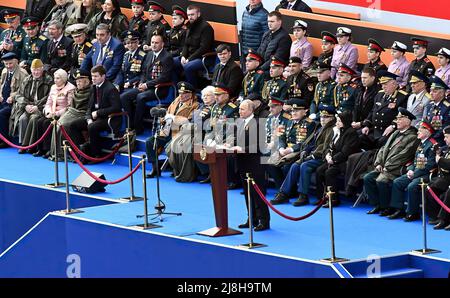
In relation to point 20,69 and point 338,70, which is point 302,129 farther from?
point 20,69

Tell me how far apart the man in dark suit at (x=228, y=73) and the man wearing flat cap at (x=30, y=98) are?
3025 millimetres

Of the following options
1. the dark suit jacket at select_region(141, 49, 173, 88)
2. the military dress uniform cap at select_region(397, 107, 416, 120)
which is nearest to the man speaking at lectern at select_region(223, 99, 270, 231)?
the military dress uniform cap at select_region(397, 107, 416, 120)

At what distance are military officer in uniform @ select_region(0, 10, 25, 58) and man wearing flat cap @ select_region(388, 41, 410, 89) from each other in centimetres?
719

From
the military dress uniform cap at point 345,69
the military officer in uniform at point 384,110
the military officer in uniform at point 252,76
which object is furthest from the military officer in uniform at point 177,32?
the military officer in uniform at point 384,110

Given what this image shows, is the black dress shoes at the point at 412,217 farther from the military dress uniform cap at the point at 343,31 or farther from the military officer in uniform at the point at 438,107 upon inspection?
the military dress uniform cap at the point at 343,31

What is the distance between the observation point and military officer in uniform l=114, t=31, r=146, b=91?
2250cm

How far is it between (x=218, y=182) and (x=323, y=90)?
3404 mm

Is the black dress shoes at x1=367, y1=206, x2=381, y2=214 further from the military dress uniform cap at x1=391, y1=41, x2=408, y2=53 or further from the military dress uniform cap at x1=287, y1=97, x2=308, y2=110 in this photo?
the military dress uniform cap at x1=391, y1=41, x2=408, y2=53

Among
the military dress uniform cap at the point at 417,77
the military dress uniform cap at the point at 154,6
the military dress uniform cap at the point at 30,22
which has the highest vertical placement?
the military dress uniform cap at the point at 154,6

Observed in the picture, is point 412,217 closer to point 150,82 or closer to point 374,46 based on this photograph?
point 374,46

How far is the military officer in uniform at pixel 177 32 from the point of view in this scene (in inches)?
895

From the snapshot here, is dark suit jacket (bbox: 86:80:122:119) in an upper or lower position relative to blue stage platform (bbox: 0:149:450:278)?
upper

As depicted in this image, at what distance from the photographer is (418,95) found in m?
18.9
